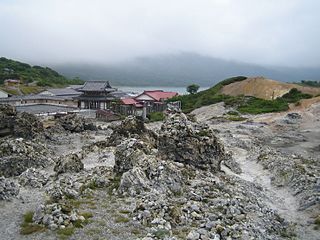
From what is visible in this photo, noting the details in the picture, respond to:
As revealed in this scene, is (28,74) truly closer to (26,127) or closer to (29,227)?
(26,127)

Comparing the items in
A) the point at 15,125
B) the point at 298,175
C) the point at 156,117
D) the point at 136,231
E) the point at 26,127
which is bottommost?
the point at 156,117

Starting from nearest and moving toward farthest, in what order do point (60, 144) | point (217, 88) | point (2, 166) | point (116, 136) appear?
point (2, 166)
point (116, 136)
point (60, 144)
point (217, 88)

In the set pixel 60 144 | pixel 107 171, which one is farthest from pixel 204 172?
pixel 60 144

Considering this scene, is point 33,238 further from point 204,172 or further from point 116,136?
point 116,136

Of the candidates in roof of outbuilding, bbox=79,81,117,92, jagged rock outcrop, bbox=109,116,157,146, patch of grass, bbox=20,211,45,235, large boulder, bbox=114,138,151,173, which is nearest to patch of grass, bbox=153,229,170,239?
patch of grass, bbox=20,211,45,235

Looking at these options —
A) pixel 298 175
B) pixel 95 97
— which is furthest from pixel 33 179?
pixel 95 97

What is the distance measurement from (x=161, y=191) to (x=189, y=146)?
382 inches

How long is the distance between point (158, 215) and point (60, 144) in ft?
118

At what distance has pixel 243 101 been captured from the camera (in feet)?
344

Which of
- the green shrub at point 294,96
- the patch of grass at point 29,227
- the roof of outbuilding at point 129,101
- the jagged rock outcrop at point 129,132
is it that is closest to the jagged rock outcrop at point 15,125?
the jagged rock outcrop at point 129,132

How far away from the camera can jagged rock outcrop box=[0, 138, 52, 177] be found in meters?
38.4

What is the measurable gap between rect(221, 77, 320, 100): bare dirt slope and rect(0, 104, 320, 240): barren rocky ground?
60575 millimetres

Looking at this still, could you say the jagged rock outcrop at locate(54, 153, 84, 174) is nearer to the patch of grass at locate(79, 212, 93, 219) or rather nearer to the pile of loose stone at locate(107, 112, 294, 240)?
the pile of loose stone at locate(107, 112, 294, 240)

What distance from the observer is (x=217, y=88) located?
127312 mm
